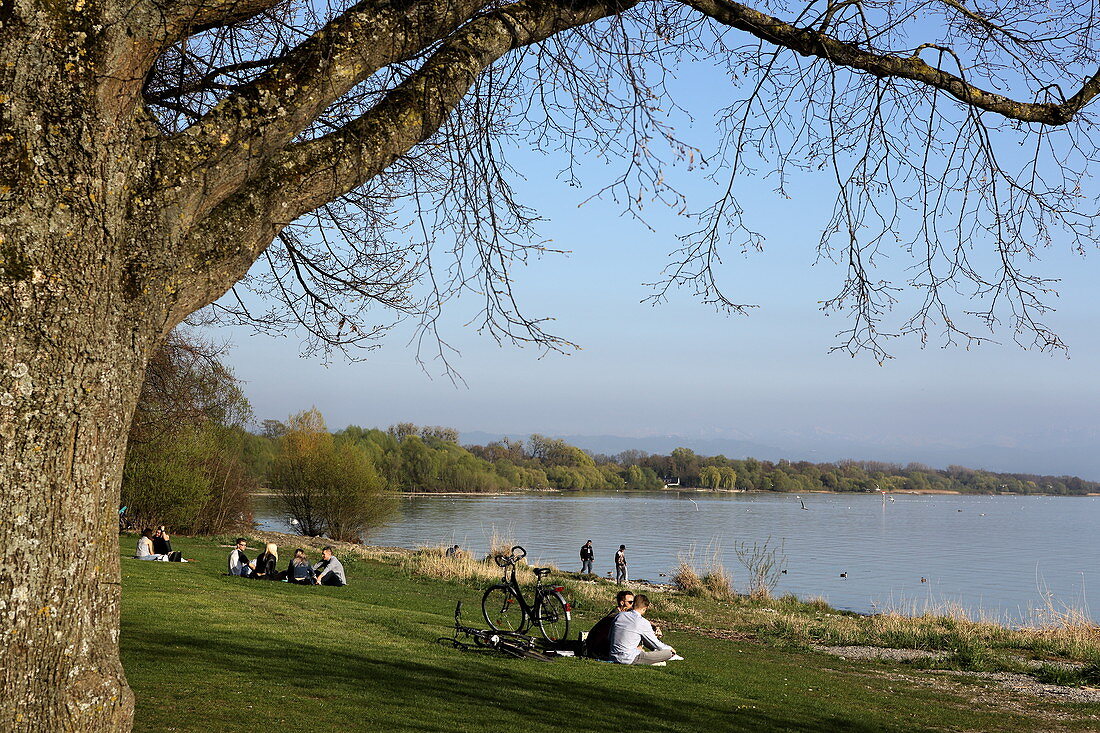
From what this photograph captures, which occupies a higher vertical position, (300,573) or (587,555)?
(300,573)

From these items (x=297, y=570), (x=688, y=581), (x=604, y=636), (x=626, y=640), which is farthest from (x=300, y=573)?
(x=688, y=581)

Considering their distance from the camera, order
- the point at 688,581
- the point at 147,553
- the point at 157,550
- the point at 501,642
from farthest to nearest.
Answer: the point at 688,581, the point at 157,550, the point at 147,553, the point at 501,642

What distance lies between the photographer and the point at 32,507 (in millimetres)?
2953

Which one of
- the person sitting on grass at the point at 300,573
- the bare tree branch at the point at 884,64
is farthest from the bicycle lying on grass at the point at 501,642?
the person sitting on grass at the point at 300,573

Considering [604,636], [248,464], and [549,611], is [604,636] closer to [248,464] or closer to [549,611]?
[549,611]

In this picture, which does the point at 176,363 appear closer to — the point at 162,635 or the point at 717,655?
the point at 162,635

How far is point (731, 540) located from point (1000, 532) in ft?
117

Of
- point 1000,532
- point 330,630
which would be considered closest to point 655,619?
point 330,630

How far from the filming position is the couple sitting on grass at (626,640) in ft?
37.0

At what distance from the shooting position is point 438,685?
8.93 meters

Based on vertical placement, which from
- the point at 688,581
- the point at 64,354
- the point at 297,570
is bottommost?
the point at 688,581

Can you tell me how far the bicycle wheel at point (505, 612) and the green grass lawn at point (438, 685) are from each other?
71 centimetres

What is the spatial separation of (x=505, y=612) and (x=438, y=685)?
15.4 feet

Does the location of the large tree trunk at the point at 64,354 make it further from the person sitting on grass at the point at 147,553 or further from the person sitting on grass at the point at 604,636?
the person sitting on grass at the point at 147,553
